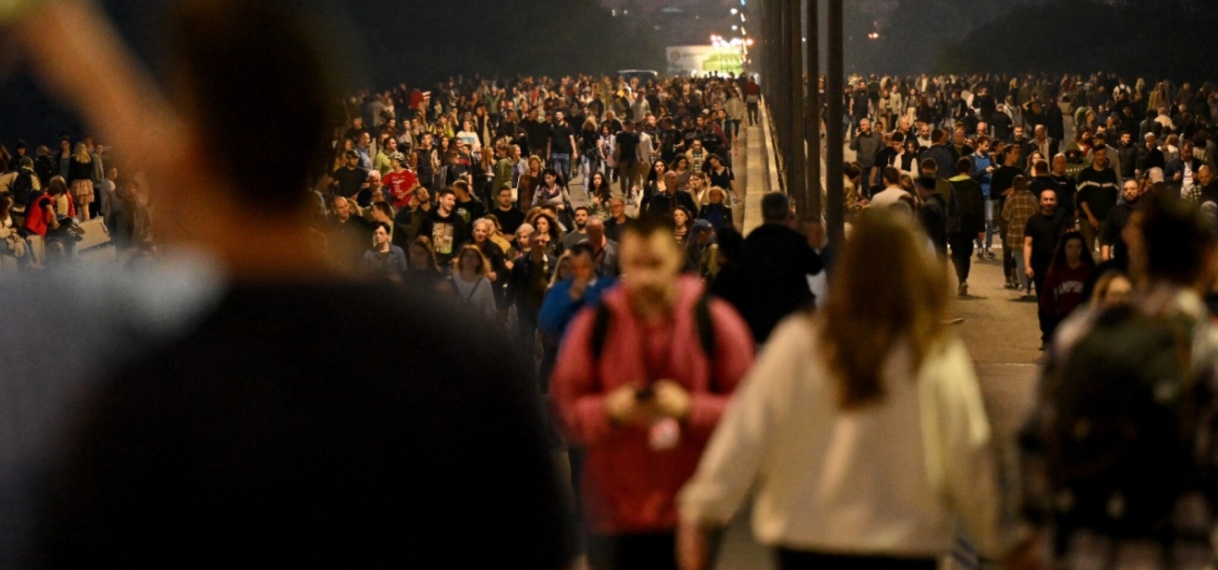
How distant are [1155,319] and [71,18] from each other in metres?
3.56

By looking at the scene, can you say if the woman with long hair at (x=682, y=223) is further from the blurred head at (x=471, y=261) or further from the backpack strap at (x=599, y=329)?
the backpack strap at (x=599, y=329)

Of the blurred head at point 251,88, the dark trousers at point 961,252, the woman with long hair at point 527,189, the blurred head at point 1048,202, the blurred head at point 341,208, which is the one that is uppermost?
the blurred head at point 251,88

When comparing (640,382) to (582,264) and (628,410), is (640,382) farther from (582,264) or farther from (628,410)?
(582,264)

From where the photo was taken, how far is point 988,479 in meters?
4.83

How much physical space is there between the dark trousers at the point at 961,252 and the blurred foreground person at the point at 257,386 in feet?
65.7

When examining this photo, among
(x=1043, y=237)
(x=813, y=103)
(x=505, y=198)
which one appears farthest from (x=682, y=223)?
(x=813, y=103)

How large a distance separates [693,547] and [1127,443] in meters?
1.15

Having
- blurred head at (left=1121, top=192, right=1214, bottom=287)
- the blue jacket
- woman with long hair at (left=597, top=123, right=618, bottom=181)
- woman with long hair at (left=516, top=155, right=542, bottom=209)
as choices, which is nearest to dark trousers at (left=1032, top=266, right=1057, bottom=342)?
the blue jacket

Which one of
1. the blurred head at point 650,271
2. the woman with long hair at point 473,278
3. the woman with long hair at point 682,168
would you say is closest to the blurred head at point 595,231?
the woman with long hair at point 473,278

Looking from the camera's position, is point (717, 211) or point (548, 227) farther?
point (717, 211)

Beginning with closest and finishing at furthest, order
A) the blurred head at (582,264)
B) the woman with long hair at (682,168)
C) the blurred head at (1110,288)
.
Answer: the blurred head at (1110,288)
the blurred head at (582,264)
the woman with long hair at (682,168)

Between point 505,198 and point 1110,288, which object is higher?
point 1110,288

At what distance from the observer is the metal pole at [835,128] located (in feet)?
60.2

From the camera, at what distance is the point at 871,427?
4738 mm
